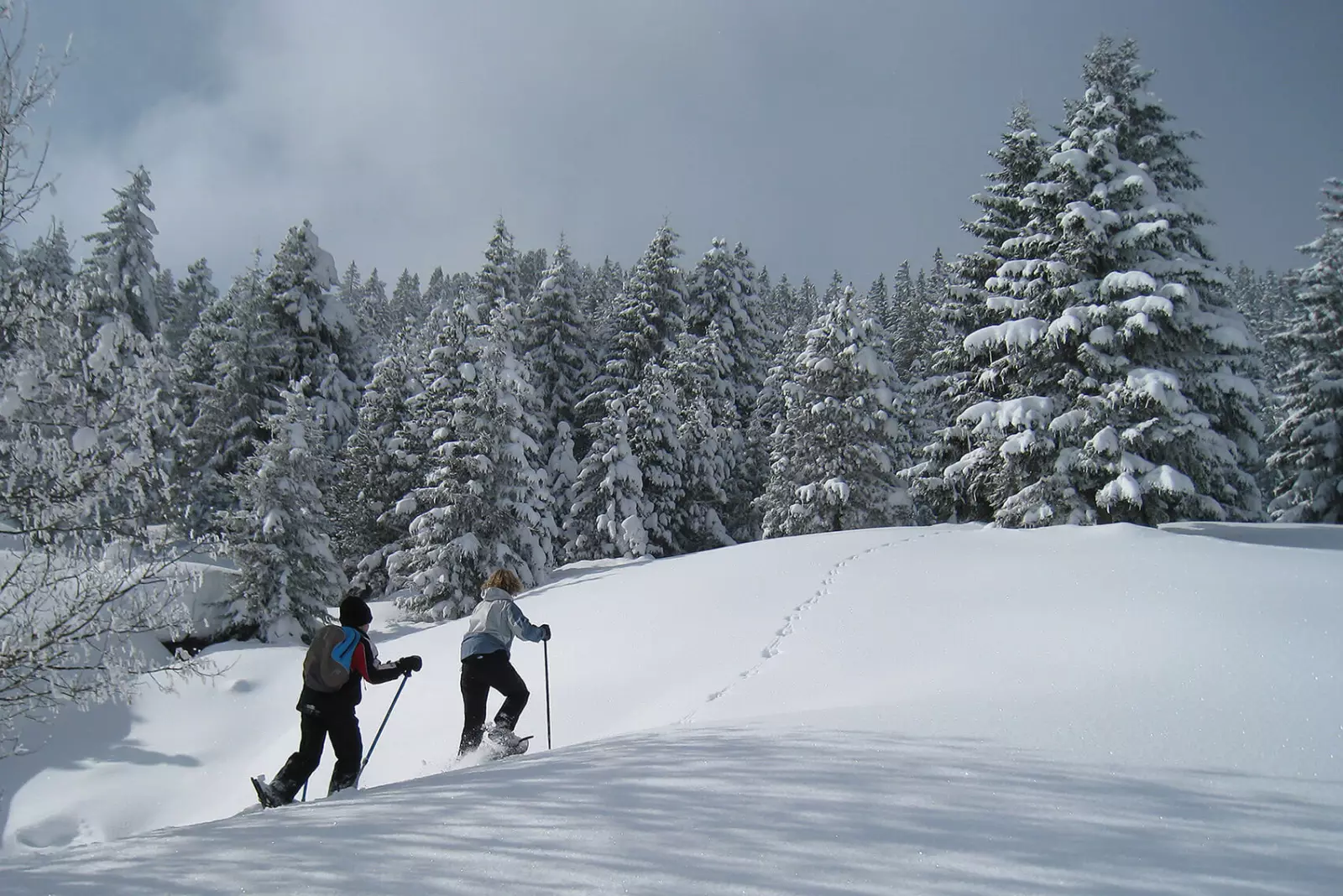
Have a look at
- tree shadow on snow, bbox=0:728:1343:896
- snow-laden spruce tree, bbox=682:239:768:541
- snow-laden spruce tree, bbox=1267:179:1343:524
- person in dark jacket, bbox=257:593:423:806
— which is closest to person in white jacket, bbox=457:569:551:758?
person in dark jacket, bbox=257:593:423:806

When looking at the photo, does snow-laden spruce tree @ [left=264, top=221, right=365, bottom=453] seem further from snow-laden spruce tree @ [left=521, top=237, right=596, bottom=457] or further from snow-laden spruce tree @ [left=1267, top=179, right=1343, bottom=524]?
snow-laden spruce tree @ [left=1267, top=179, right=1343, bottom=524]

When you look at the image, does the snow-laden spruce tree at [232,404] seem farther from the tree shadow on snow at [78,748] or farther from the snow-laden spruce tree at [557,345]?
the tree shadow on snow at [78,748]

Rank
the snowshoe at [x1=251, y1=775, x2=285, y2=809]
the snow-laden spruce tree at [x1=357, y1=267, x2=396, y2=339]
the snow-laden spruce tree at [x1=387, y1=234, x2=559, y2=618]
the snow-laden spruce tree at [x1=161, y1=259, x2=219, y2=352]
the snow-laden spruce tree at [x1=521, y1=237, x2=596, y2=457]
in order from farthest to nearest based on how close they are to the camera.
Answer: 1. the snow-laden spruce tree at [x1=357, y1=267, x2=396, y2=339]
2. the snow-laden spruce tree at [x1=161, y1=259, x2=219, y2=352]
3. the snow-laden spruce tree at [x1=521, y1=237, x2=596, y2=457]
4. the snow-laden spruce tree at [x1=387, y1=234, x2=559, y2=618]
5. the snowshoe at [x1=251, y1=775, x2=285, y2=809]

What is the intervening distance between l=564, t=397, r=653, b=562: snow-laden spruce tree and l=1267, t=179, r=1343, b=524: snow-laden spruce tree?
826 inches

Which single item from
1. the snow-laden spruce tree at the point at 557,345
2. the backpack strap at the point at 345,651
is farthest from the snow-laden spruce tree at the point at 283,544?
the backpack strap at the point at 345,651

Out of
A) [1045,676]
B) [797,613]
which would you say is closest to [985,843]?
[1045,676]

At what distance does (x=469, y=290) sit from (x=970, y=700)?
23.9 metres

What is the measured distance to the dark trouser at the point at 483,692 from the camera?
23.9 ft

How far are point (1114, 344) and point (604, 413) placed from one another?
775 inches

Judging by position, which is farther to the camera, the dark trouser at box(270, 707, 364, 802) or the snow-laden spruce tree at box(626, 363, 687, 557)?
the snow-laden spruce tree at box(626, 363, 687, 557)

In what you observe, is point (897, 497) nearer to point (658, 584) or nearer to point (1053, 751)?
point (658, 584)

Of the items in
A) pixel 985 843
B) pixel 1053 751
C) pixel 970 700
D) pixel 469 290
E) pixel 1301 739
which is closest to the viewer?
pixel 985 843

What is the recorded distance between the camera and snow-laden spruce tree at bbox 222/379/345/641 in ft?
62.2

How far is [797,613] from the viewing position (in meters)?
11.6
